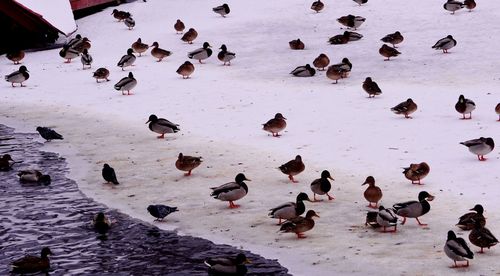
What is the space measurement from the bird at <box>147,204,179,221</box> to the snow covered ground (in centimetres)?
17

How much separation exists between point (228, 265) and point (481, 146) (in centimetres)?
771

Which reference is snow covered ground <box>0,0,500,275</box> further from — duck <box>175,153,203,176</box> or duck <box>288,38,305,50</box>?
duck <box>288,38,305,50</box>

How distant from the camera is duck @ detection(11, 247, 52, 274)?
14.4 meters

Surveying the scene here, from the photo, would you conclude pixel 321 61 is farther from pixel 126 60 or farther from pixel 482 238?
pixel 482 238

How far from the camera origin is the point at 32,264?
1438 centimetres

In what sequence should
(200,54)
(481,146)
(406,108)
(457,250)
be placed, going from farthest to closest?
(200,54) → (406,108) → (481,146) → (457,250)

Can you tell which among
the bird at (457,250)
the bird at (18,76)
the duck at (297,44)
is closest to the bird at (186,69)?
the duck at (297,44)

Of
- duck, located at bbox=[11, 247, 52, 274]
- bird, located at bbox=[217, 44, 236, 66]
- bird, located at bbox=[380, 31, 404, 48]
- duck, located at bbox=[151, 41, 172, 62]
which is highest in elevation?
bird, located at bbox=[380, 31, 404, 48]

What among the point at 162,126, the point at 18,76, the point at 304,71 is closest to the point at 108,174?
the point at 162,126

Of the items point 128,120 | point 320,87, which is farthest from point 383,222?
point 320,87

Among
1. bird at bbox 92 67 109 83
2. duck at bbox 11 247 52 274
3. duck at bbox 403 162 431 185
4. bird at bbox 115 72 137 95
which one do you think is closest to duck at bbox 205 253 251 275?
duck at bbox 11 247 52 274

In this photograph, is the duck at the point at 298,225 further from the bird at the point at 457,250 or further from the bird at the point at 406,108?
the bird at the point at 406,108

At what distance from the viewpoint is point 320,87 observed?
93.6 ft

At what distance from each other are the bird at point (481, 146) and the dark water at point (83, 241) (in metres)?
6.57
